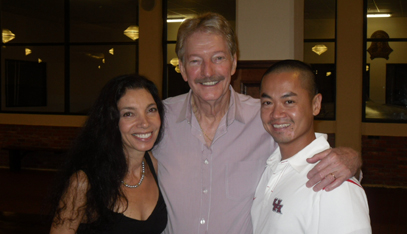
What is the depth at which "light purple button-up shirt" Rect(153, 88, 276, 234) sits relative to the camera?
6.51 feet

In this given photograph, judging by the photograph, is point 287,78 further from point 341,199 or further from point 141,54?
point 141,54

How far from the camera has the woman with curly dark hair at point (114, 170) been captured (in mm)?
1827

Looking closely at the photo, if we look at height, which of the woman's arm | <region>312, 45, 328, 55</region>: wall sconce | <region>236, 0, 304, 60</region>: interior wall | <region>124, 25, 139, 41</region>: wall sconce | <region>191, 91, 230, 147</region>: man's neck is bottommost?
the woman's arm

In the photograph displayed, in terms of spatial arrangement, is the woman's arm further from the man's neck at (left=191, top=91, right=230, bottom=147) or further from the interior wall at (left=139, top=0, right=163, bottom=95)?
the interior wall at (left=139, top=0, right=163, bottom=95)

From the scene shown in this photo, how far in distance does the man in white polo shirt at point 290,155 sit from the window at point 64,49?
263 inches

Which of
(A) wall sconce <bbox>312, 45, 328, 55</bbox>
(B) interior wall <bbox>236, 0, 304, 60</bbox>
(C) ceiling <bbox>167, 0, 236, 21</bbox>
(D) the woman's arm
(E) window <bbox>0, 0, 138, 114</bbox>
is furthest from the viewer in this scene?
(E) window <bbox>0, 0, 138, 114</bbox>

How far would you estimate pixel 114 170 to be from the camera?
6.42ft

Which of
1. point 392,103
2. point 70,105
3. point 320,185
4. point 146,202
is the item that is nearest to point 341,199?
point 320,185

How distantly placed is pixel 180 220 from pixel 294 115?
86 cm

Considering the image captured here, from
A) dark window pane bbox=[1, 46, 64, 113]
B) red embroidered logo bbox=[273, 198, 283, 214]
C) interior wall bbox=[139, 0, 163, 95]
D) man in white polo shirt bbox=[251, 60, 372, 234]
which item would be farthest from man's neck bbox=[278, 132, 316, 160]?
dark window pane bbox=[1, 46, 64, 113]

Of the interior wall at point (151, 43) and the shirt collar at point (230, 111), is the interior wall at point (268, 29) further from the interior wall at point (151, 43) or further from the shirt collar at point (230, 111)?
the interior wall at point (151, 43)

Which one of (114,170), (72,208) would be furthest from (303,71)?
(72,208)

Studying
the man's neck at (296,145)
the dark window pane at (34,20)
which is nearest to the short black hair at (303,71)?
the man's neck at (296,145)

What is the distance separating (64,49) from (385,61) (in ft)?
22.5
